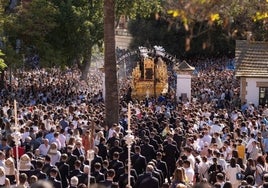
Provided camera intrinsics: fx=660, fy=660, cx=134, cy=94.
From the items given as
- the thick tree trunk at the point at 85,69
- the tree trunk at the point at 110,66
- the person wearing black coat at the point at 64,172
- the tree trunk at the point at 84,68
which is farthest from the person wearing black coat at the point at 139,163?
the thick tree trunk at the point at 85,69

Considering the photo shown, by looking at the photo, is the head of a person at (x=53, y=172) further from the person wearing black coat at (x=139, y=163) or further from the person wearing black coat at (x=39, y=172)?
the person wearing black coat at (x=139, y=163)

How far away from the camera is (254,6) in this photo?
10898mm

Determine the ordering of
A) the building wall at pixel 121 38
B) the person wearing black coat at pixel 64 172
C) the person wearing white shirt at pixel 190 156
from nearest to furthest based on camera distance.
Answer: the person wearing black coat at pixel 64 172 < the person wearing white shirt at pixel 190 156 < the building wall at pixel 121 38

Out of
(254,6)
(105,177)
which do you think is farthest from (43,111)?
(254,6)

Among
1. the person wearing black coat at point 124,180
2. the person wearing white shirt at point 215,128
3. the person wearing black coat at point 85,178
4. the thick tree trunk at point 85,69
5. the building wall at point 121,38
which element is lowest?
the person wearing black coat at point 124,180

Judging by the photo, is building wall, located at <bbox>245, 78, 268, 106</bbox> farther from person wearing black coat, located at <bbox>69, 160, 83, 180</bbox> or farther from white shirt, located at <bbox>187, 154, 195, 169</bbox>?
person wearing black coat, located at <bbox>69, 160, 83, 180</bbox>

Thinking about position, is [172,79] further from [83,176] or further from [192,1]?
[192,1]

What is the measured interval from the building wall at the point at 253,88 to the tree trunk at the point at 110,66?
1413cm

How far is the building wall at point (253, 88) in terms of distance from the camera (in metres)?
36.3

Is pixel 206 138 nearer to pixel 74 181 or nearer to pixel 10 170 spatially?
pixel 10 170

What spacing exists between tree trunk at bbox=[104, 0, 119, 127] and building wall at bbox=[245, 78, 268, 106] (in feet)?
46.4

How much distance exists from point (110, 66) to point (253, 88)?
14600 mm

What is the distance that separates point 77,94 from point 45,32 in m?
7.13

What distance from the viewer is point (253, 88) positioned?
120 feet
